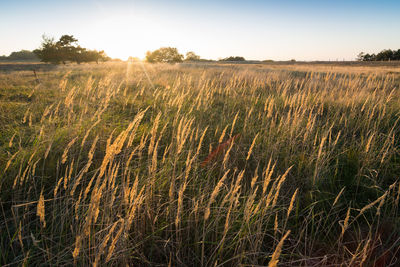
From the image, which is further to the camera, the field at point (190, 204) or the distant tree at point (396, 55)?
the distant tree at point (396, 55)

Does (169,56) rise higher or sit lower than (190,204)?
higher

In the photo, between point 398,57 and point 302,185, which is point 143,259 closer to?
point 302,185

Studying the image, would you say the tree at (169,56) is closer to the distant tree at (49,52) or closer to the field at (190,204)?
the distant tree at (49,52)

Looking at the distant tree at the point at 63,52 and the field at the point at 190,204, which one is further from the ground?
the distant tree at the point at 63,52

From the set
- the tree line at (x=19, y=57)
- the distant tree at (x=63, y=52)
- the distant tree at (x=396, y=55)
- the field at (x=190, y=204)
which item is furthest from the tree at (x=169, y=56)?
the distant tree at (x=396, y=55)

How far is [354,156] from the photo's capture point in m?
2.37

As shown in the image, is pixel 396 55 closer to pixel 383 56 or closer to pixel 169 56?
pixel 383 56

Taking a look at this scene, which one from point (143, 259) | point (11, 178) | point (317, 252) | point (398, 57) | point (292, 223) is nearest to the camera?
point (143, 259)

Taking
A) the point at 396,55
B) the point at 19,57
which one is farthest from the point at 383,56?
the point at 19,57

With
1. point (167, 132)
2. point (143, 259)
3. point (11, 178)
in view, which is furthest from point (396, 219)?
point (11, 178)

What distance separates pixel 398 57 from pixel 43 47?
216 ft

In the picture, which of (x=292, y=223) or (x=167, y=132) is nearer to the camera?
(x=292, y=223)

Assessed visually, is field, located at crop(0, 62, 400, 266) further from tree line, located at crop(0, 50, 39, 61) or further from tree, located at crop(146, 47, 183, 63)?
tree line, located at crop(0, 50, 39, 61)

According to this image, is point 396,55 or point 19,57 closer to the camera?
point 396,55
